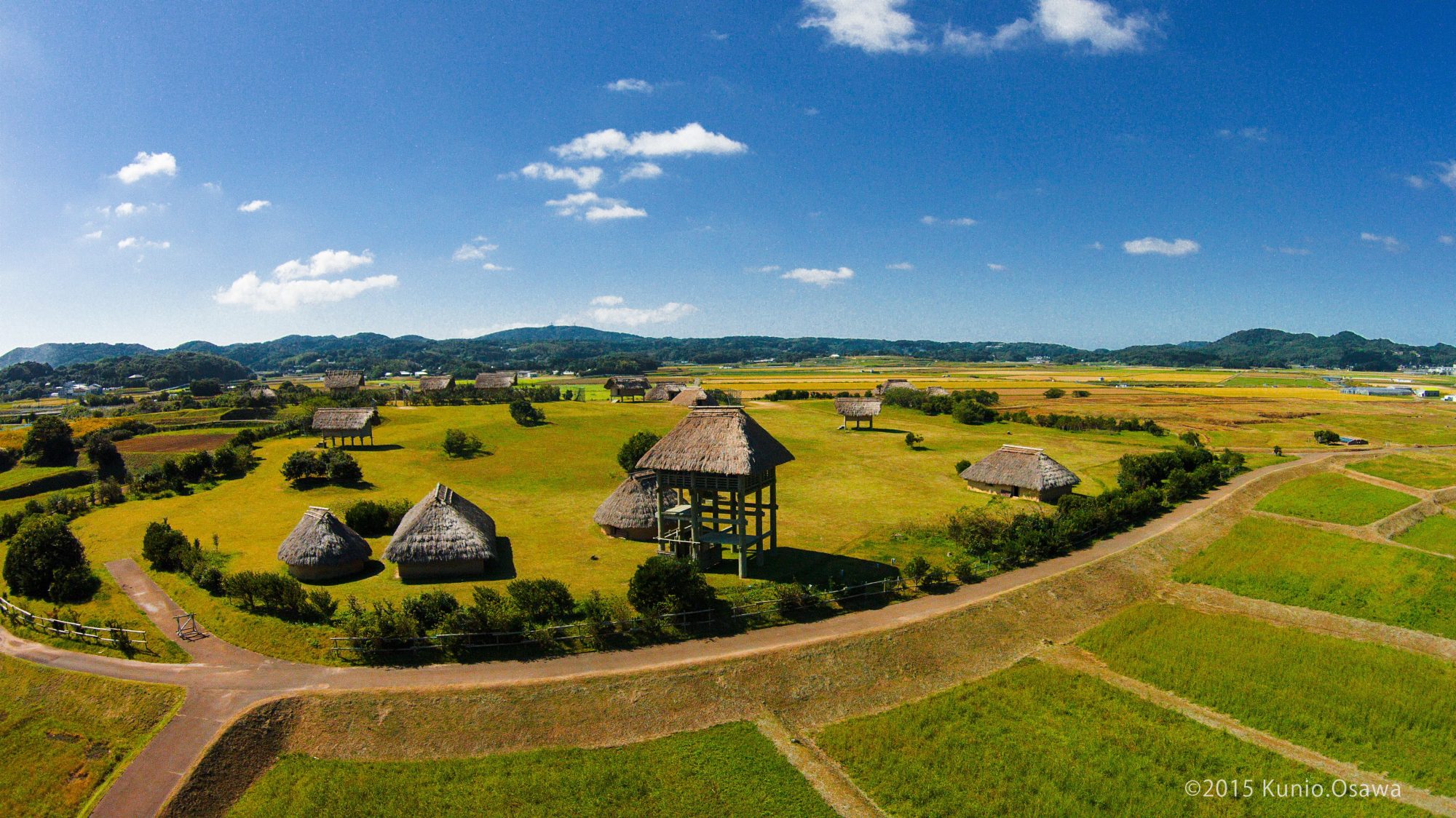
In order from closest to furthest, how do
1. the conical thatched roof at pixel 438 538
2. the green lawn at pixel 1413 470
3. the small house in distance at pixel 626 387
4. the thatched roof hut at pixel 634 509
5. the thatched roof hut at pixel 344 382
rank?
the conical thatched roof at pixel 438 538
the thatched roof hut at pixel 634 509
the green lawn at pixel 1413 470
the thatched roof hut at pixel 344 382
the small house in distance at pixel 626 387

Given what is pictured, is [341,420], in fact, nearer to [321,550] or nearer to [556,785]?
[321,550]

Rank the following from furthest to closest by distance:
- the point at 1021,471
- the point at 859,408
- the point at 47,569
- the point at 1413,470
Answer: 1. the point at 859,408
2. the point at 1413,470
3. the point at 1021,471
4. the point at 47,569

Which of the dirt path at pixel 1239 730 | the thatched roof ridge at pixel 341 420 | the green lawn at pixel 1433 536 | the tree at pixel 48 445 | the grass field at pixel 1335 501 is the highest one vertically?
the thatched roof ridge at pixel 341 420

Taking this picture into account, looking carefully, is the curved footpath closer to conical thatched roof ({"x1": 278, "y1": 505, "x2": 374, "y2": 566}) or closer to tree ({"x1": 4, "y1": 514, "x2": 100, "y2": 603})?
tree ({"x1": 4, "y1": 514, "x2": 100, "y2": 603})

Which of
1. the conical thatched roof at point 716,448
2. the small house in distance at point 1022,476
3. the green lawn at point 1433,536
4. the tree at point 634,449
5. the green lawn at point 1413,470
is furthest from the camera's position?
the green lawn at point 1413,470

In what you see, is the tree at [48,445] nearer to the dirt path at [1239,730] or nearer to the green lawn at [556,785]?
the green lawn at [556,785]

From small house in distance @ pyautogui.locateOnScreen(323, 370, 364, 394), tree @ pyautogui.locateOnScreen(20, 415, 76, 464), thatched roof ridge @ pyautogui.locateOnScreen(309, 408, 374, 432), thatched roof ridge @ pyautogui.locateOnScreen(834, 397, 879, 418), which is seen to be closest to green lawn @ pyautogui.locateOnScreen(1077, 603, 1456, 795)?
thatched roof ridge @ pyautogui.locateOnScreen(834, 397, 879, 418)

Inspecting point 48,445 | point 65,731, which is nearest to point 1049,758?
point 65,731

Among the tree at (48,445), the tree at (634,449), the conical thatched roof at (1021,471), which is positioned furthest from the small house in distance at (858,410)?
the tree at (48,445)
